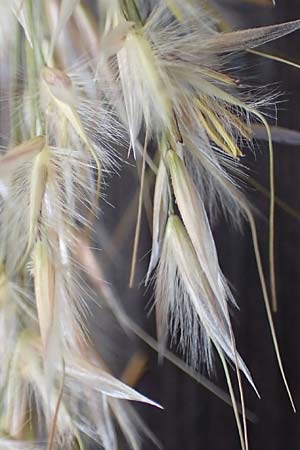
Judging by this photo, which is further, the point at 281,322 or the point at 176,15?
the point at 281,322

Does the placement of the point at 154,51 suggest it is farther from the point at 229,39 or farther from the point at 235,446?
the point at 235,446

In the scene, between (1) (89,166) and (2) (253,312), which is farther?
(2) (253,312)

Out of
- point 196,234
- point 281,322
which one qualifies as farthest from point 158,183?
point 281,322

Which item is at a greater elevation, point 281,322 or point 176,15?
point 176,15
